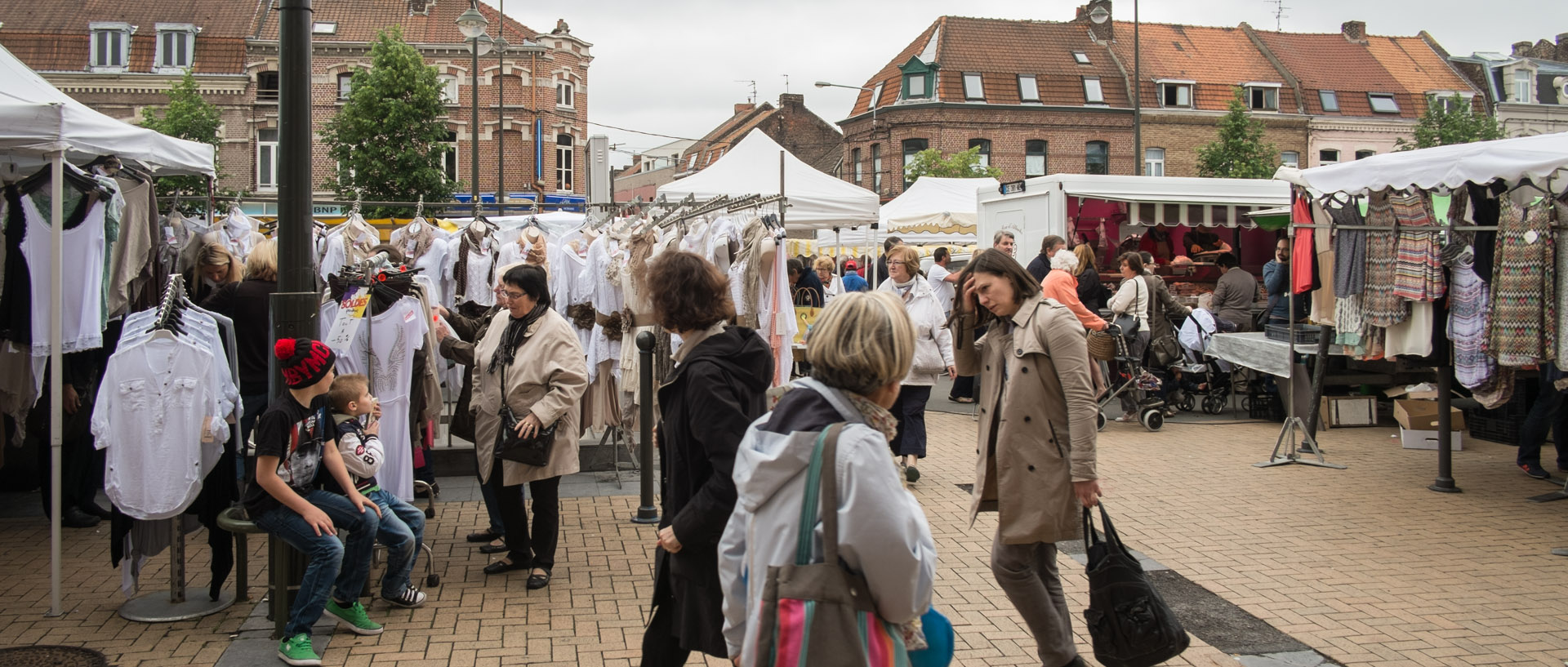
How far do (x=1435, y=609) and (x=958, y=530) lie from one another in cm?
256

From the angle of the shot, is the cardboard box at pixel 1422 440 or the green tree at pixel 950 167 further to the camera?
the green tree at pixel 950 167

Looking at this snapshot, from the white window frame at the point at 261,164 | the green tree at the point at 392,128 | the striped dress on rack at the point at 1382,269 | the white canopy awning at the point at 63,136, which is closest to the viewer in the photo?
the white canopy awning at the point at 63,136

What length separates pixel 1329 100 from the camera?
Result: 150ft

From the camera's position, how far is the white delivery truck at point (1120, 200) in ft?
45.9

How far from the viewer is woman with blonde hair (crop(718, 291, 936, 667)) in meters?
2.35

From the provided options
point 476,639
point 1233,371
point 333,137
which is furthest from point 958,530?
point 333,137

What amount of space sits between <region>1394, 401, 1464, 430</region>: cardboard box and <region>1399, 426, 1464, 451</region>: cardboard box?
1.8 inches

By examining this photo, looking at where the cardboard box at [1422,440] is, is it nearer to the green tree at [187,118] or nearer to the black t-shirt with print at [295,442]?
the black t-shirt with print at [295,442]

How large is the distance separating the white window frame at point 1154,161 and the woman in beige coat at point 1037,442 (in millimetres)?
43383

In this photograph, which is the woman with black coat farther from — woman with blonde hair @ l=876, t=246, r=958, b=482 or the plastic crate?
the plastic crate

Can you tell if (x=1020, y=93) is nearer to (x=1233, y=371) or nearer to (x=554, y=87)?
(x=554, y=87)

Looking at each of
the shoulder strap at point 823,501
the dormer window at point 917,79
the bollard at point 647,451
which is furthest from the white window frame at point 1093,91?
the shoulder strap at point 823,501

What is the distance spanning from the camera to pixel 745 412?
10.8 ft

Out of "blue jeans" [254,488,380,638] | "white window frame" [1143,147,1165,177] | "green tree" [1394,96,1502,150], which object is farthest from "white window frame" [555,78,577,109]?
"blue jeans" [254,488,380,638]
